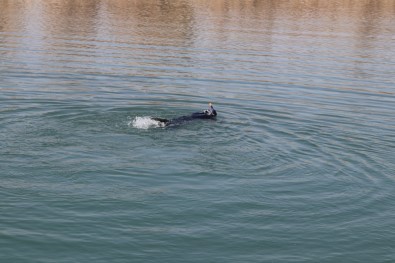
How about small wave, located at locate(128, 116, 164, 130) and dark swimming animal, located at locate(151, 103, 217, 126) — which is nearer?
small wave, located at locate(128, 116, 164, 130)

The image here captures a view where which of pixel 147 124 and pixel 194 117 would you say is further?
pixel 194 117

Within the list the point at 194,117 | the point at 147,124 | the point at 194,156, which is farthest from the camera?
the point at 194,117

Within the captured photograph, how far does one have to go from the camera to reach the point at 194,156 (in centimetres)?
1742

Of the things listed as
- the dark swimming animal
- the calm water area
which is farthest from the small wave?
the dark swimming animal

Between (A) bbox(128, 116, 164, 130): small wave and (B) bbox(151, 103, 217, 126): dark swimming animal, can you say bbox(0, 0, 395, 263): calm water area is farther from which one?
(B) bbox(151, 103, 217, 126): dark swimming animal

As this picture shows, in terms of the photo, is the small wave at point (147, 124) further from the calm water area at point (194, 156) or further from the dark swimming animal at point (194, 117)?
the dark swimming animal at point (194, 117)

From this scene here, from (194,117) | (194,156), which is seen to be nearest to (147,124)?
(194,117)

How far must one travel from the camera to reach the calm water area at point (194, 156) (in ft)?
41.8

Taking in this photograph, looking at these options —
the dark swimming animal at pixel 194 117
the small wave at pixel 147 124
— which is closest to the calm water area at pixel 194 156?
the small wave at pixel 147 124

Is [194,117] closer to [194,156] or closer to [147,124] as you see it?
[147,124]

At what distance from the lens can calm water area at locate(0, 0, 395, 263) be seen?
12.7 metres

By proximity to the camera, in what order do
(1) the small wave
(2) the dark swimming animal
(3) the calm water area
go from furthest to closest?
(2) the dark swimming animal, (1) the small wave, (3) the calm water area

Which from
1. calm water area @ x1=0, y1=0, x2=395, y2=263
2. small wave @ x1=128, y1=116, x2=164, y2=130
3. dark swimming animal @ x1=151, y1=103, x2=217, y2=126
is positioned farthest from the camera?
dark swimming animal @ x1=151, y1=103, x2=217, y2=126

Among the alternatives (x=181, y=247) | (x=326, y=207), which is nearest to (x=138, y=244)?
(x=181, y=247)
